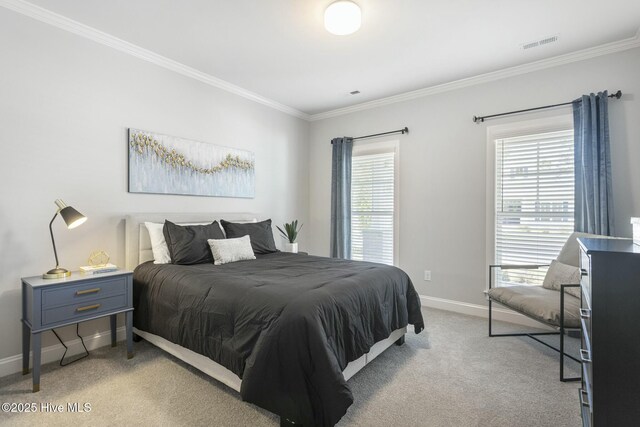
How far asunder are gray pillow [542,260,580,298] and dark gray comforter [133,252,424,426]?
1.25 meters

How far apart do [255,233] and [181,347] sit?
1.52 metres

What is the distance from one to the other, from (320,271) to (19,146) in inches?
100

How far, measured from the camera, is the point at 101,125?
9.38 feet

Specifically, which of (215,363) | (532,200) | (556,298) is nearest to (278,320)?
(215,363)

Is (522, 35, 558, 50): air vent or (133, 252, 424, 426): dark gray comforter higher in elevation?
(522, 35, 558, 50): air vent

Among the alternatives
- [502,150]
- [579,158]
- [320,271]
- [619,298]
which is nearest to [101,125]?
[320,271]

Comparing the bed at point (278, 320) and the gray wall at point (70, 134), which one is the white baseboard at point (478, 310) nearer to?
the bed at point (278, 320)

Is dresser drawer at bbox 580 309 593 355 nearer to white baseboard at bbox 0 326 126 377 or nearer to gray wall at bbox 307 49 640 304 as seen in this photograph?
gray wall at bbox 307 49 640 304

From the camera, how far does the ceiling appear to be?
2.43 m

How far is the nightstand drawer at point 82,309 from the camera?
220 cm

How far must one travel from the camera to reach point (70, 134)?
2.67 m

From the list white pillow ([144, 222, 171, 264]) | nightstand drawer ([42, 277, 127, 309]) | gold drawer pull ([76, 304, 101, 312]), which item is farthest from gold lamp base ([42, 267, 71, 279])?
white pillow ([144, 222, 171, 264])

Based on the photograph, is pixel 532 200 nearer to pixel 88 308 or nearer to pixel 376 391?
pixel 376 391

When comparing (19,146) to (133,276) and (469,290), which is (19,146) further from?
(469,290)
